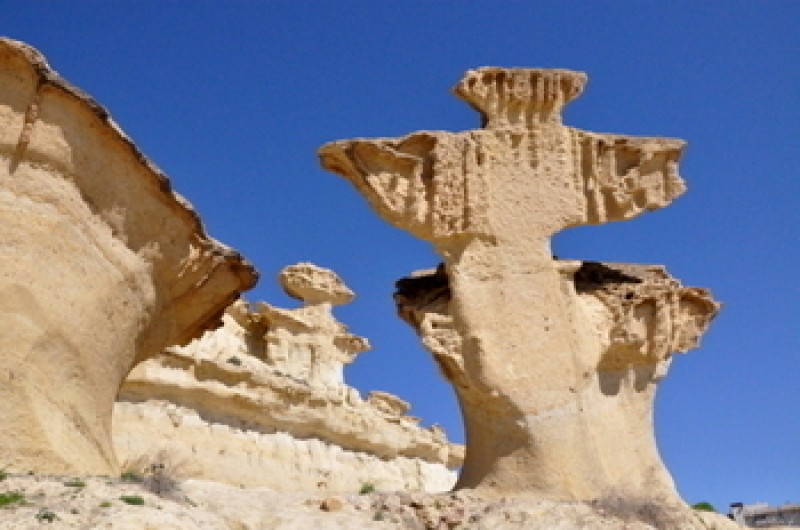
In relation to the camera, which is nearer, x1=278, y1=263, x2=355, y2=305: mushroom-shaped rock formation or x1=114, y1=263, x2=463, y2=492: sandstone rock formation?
x1=114, y1=263, x2=463, y2=492: sandstone rock formation

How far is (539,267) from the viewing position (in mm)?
12750

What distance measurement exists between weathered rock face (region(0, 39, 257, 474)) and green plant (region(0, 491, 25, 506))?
3.31ft

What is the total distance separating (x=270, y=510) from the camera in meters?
9.45

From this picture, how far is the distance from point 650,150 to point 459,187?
2757 millimetres

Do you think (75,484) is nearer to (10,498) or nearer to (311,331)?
(10,498)

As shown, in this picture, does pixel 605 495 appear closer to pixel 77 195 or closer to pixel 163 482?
pixel 163 482

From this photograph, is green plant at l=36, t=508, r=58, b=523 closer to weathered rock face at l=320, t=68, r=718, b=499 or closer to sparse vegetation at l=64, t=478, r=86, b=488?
sparse vegetation at l=64, t=478, r=86, b=488

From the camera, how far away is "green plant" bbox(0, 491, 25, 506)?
645cm

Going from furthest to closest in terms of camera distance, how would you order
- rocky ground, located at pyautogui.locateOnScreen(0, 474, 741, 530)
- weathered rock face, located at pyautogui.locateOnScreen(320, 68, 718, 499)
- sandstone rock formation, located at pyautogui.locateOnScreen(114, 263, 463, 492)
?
sandstone rock formation, located at pyautogui.locateOnScreen(114, 263, 463, 492)
weathered rock face, located at pyautogui.locateOnScreen(320, 68, 718, 499)
rocky ground, located at pyautogui.locateOnScreen(0, 474, 741, 530)

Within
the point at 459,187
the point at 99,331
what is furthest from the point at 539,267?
the point at 99,331

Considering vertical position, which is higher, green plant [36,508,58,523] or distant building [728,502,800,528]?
distant building [728,502,800,528]

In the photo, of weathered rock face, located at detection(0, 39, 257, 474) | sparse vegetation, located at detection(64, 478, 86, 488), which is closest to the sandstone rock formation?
weathered rock face, located at detection(0, 39, 257, 474)

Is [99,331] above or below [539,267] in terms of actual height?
below

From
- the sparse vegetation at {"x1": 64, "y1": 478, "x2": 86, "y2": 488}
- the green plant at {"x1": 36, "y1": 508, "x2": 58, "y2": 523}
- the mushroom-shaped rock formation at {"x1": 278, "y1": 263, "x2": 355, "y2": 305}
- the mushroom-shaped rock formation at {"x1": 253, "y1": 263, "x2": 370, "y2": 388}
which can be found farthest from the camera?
the mushroom-shaped rock formation at {"x1": 278, "y1": 263, "x2": 355, "y2": 305}
